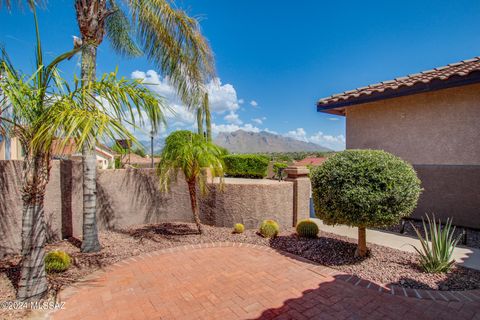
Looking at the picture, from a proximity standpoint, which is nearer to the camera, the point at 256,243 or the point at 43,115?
the point at 43,115

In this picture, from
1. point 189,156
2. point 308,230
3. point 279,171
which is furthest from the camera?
point 279,171

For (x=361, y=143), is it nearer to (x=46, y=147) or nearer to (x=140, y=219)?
(x=140, y=219)

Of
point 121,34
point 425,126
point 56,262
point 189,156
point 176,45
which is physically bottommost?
point 56,262

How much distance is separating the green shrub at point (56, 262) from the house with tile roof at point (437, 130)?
9.87m

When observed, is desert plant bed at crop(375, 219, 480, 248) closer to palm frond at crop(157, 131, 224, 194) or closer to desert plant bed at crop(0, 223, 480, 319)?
desert plant bed at crop(0, 223, 480, 319)

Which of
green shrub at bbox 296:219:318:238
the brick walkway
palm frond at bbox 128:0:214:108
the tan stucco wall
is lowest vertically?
the brick walkway

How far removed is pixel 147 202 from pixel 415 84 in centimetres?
997

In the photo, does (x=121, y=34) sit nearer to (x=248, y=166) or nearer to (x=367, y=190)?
(x=367, y=190)

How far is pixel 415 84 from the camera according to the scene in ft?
25.2

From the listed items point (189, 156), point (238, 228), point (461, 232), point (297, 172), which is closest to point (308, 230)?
point (238, 228)

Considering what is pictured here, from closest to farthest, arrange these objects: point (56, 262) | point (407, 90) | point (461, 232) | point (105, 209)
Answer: point (56, 262), point (461, 232), point (407, 90), point (105, 209)

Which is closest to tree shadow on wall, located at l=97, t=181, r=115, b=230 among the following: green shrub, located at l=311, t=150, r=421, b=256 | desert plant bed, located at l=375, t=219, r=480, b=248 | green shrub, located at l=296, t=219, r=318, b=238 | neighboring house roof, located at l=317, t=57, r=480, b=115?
green shrub, located at l=296, t=219, r=318, b=238

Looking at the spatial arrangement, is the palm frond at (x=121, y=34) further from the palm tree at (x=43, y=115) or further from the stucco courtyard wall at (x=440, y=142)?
the stucco courtyard wall at (x=440, y=142)

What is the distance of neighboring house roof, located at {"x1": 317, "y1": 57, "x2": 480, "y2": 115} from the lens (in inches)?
271
